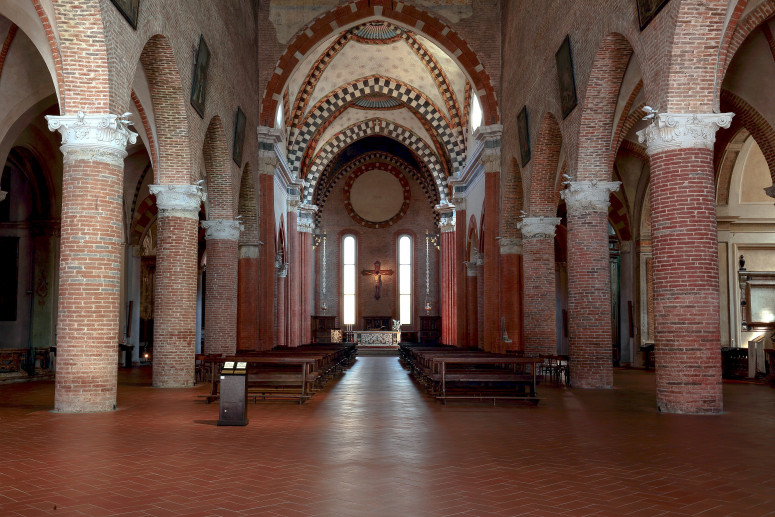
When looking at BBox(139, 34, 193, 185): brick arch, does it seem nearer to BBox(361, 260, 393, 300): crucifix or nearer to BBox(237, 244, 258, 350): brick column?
BBox(237, 244, 258, 350): brick column

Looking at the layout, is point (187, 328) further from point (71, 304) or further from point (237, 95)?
point (237, 95)

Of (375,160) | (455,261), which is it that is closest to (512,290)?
(455,261)

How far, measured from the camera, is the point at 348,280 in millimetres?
40031

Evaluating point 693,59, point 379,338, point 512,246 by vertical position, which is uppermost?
point 693,59

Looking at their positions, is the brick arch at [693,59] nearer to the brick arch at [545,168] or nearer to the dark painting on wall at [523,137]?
the brick arch at [545,168]

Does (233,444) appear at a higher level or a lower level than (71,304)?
lower

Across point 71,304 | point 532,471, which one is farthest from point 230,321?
point 532,471

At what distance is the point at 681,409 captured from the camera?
30.7 feet

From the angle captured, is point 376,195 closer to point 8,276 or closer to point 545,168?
point 8,276

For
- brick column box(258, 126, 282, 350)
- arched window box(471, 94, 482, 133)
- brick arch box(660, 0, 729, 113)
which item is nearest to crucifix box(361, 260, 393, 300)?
arched window box(471, 94, 482, 133)

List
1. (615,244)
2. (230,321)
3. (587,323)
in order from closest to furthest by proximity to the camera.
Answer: (587,323) < (230,321) < (615,244)

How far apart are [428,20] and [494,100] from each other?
Result: 3.29 m

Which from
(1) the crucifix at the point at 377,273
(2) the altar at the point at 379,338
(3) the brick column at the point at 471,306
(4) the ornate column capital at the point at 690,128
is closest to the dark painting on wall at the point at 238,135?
(3) the brick column at the point at 471,306

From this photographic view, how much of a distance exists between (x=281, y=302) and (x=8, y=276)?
32.0 feet
